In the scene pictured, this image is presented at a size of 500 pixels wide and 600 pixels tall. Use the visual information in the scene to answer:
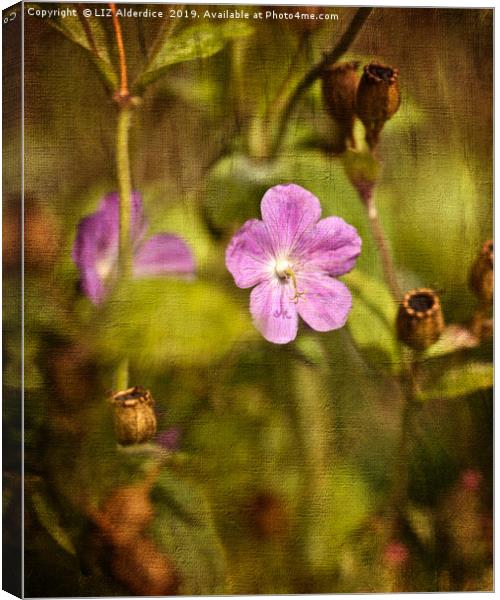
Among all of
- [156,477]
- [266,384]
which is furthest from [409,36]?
[156,477]

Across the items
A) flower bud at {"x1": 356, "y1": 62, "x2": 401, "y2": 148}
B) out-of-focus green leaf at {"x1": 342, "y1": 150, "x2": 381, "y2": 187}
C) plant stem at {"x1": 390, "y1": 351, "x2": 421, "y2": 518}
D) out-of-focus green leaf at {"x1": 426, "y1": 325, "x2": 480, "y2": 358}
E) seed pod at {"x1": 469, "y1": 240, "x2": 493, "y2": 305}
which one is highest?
flower bud at {"x1": 356, "y1": 62, "x2": 401, "y2": 148}

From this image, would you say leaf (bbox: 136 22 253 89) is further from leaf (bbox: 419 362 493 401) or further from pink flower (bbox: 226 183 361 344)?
leaf (bbox: 419 362 493 401)

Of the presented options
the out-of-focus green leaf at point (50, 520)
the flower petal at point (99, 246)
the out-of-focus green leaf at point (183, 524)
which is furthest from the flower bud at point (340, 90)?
the out-of-focus green leaf at point (50, 520)

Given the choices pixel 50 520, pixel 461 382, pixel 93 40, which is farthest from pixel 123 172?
pixel 461 382

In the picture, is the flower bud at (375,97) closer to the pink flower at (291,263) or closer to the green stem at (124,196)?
the pink flower at (291,263)

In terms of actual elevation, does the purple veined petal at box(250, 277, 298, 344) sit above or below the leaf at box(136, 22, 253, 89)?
below

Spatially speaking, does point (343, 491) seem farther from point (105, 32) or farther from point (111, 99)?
point (105, 32)

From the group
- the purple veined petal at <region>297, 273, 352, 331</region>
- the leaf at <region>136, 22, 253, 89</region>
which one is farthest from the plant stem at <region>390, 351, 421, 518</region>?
the leaf at <region>136, 22, 253, 89</region>
